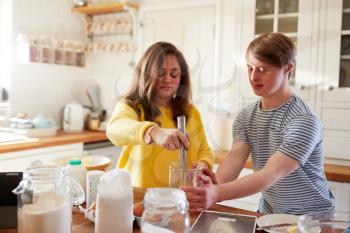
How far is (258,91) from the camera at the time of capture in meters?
1.15

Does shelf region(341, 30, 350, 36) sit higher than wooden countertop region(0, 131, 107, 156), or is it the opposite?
shelf region(341, 30, 350, 36)

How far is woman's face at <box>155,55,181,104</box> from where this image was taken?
140 centimetres

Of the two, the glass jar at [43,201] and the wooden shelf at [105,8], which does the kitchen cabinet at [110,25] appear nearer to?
the wooden shelf at [105,8]

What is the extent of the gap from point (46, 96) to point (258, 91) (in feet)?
7.54

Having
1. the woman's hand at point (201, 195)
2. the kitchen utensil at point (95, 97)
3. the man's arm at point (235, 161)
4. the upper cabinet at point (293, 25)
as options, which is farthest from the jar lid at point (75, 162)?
the kitchen utensil at point (95, 97)

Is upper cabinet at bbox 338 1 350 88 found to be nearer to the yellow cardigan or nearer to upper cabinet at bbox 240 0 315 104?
upper cabinet at bbox 240 0 315 104

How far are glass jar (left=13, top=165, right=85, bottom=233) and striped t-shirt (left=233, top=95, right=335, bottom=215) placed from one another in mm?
648

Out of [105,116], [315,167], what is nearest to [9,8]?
[105,116]

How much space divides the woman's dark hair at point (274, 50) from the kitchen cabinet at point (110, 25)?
195 centimetres

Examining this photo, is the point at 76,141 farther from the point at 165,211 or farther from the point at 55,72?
the point at 165,211

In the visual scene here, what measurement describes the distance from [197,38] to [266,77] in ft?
5.39

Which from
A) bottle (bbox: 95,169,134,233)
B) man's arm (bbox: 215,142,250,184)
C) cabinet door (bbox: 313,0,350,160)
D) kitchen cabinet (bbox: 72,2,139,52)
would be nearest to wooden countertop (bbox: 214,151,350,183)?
cabinet door (bbox: 313,0,350,160)

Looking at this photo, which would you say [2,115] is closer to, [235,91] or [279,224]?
[235,91]

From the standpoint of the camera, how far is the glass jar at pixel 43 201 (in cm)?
71
